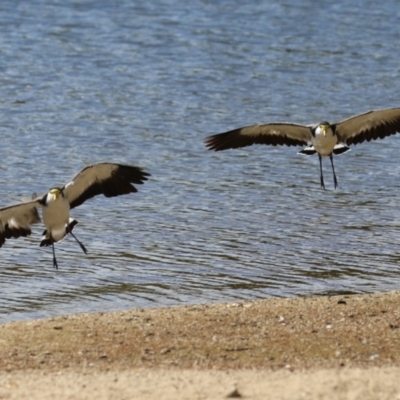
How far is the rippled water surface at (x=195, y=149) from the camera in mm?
11867

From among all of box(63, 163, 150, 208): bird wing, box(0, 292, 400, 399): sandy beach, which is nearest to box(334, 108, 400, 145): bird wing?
box(0, 292, 400, 399): sandy beach

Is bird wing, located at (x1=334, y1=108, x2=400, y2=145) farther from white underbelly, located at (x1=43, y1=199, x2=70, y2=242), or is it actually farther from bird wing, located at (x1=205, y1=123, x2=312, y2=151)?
white underbelly, located at (x1=43, y1=199, x2=70, y2=242)

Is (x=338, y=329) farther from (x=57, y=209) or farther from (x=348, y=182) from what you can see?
(x=348, y=182)

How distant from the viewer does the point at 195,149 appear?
1680cm

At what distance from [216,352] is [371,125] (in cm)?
456

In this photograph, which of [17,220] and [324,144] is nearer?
[17,220]

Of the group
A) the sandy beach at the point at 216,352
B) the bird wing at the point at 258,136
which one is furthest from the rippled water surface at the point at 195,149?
the bird wing at the point at 258,136

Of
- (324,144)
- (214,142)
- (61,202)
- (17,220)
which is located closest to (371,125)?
(324,144)

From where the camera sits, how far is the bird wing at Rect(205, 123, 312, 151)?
1300 cm

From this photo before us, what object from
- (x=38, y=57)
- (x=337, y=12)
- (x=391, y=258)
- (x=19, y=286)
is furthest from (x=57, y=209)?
(x=337, y=12)

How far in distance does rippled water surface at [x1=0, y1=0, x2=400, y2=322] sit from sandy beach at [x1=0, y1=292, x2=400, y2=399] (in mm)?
816

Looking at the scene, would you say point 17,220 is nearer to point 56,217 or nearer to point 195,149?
point 56,217

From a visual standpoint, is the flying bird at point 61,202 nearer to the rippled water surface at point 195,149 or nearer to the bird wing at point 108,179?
the bird wing at point 108,179

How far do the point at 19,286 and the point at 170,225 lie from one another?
253cm
